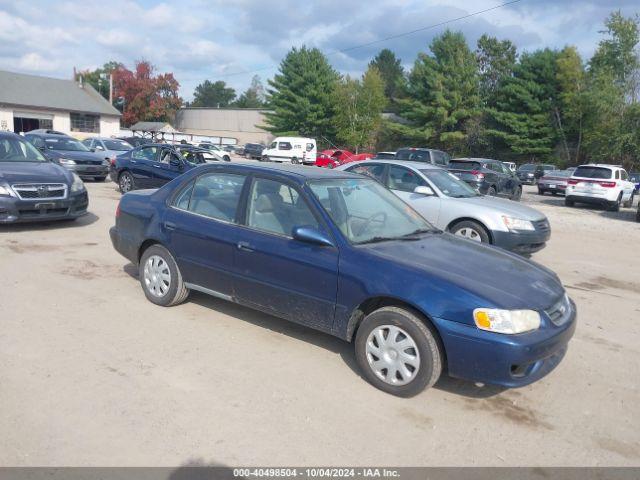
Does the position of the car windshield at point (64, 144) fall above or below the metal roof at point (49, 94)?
below

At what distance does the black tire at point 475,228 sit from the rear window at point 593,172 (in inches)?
536

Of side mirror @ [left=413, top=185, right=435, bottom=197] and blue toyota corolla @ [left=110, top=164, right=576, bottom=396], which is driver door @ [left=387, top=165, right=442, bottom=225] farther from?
blue toyota corolla @ [left=110, top=164, right=576, bottom=396]

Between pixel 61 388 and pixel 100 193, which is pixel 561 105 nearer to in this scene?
pixel 100 193

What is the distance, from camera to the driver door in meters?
8.92

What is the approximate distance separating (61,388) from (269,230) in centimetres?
200

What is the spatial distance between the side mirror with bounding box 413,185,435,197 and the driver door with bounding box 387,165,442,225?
0.18 feet

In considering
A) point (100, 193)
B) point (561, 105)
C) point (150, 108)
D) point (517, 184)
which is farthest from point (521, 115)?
point (150, 108)

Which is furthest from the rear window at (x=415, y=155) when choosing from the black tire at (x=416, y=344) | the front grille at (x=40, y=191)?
the black tire at (x=416, y=344)

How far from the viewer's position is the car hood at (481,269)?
12.6ft

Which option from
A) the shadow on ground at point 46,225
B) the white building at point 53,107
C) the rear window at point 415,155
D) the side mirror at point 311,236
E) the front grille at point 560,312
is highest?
the white building at point 53,107

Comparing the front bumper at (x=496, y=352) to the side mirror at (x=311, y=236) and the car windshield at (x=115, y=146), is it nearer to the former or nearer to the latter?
the side mirror at (x=311, y=236)

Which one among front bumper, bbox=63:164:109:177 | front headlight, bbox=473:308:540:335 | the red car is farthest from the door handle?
the red car

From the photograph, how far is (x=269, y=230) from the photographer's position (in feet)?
Answer: 15.5

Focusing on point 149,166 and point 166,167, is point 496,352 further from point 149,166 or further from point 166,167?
point 149,166
